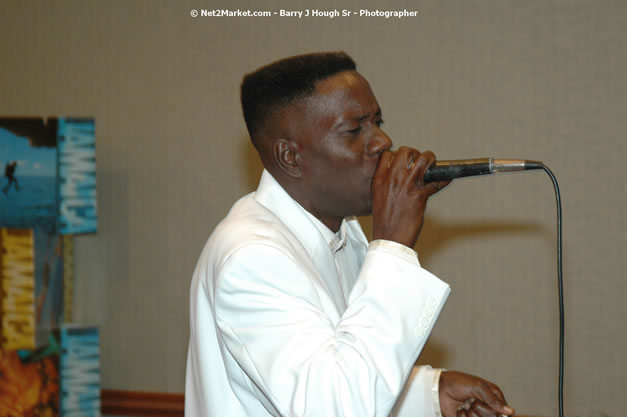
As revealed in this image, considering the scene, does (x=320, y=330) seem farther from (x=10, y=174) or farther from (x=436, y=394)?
(x=10, y=174)

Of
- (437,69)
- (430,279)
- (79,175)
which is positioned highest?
(437,69)

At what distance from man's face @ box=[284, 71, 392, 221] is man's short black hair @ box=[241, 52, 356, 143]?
0.09 ft

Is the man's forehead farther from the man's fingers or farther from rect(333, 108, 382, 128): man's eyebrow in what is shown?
the man's fingers

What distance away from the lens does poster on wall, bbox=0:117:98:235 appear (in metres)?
2.97

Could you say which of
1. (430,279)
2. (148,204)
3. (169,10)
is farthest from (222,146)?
(430,279)

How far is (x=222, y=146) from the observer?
326cm

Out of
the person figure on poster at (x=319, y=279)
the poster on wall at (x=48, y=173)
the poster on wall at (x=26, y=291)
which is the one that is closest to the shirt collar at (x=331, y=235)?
the person figure on poster at (x=319, y=279)

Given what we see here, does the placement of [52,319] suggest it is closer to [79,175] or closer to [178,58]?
[79,175]

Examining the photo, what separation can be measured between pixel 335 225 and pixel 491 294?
5.46 feet

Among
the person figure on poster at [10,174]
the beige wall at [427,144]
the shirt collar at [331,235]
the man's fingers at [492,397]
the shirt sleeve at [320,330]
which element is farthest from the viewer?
the person figure on poster at [10,174]

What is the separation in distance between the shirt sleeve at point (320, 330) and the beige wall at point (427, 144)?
74.7 inches

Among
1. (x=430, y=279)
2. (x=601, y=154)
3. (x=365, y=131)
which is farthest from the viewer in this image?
(x=601, y=154)

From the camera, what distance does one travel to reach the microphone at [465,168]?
1258mm

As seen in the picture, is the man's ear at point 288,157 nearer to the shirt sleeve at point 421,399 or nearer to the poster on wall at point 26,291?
the shirt sleeve at point 421,399
